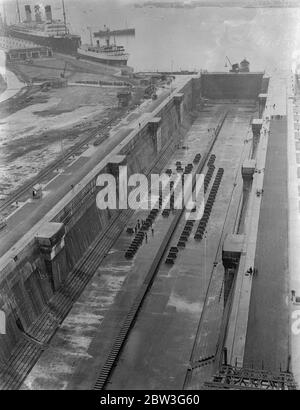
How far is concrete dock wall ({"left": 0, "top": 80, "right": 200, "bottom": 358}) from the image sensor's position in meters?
28.6

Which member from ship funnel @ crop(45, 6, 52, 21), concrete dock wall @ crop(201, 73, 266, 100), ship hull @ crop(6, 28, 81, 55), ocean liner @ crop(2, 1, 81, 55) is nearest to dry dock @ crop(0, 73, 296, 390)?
concrete dock wall @ crop(201, 73, 266, 100)

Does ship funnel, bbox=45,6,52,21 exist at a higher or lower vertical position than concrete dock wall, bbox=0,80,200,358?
higher

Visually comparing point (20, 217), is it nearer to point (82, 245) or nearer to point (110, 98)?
point (82, 245)

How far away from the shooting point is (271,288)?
2652 cm

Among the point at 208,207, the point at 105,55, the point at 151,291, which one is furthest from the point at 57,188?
the point at 105,55

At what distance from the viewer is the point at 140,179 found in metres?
50.8

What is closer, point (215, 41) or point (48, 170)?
point (48, 170)

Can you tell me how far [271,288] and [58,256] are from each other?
44.8 feet

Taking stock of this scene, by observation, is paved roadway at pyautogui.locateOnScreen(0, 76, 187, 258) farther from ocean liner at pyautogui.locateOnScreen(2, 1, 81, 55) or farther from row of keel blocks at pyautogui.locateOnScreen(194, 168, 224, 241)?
ocean liner at pyautogui.locateOnScreen(2, 1, 81, 55)

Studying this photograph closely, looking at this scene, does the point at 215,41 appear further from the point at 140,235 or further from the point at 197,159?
the point at 140,235

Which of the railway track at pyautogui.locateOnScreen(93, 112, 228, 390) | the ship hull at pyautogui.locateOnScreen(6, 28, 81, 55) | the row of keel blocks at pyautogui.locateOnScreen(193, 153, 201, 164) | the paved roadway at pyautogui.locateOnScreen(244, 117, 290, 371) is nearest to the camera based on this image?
the paved roadway at pyautogui.locateOnScreen(244, 117, 290, 371)

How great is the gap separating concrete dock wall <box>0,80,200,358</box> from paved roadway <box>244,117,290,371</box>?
12405mm

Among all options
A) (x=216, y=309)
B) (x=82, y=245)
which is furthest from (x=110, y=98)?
(x=216, y=309)

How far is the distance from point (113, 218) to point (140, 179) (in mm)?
9088
